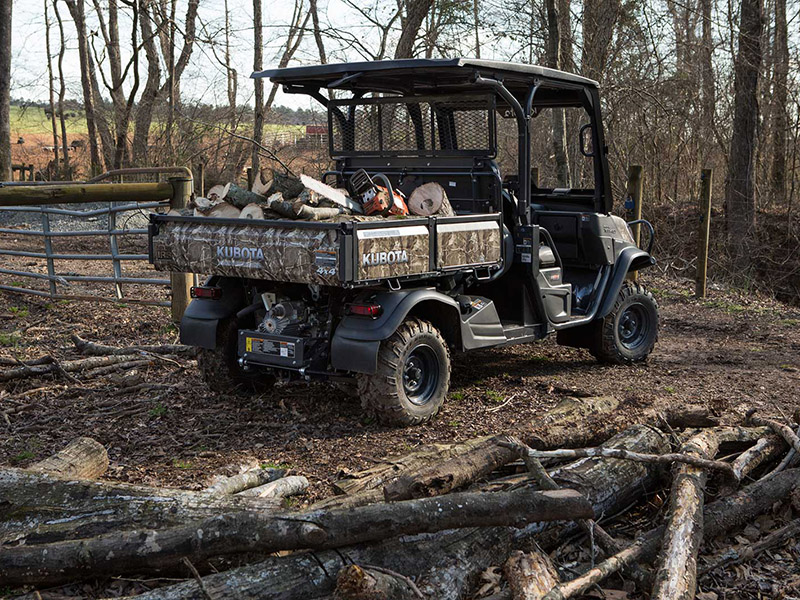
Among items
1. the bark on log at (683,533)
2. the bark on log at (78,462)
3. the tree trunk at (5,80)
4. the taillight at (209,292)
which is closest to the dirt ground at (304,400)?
the bark on log at (78,462)

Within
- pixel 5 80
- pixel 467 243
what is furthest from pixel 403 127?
pixel 5 80

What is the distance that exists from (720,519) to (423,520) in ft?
5.20

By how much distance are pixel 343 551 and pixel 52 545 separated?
111cm

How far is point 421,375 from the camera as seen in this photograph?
6.11m

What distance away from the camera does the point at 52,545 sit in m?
3.39

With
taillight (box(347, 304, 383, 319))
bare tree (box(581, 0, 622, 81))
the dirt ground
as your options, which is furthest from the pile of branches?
bare tree (box(581, 0, 622, 81))

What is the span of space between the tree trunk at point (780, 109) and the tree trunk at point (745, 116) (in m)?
2.26

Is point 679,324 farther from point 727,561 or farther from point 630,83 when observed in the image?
point 630,83

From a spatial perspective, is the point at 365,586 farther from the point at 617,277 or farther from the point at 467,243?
the point at 617,277

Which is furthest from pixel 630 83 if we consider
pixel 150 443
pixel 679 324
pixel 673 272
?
pixel 150 443

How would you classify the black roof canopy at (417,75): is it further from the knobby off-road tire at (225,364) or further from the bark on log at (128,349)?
the bark on log at (128,349)

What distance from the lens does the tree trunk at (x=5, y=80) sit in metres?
18.0

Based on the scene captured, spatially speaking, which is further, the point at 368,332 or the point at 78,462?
the point at 368,332

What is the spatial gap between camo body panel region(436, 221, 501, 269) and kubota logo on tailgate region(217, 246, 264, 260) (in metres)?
1.17
